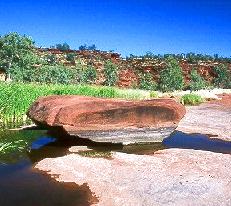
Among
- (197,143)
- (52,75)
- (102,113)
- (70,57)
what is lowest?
(197,143)

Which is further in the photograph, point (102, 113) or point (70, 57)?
point (70, 57)

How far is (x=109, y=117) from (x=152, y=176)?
442 centimetres

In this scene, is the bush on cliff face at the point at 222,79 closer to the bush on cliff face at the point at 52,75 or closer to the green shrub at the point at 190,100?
the bush on cliff face at the point at 52,75

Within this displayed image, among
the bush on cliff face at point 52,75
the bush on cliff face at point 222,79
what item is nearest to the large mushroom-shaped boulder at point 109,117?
the bush on cliff face at point 52,75

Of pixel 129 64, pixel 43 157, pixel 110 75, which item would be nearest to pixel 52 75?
pixel 110 75

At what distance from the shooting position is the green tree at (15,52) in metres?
58.8

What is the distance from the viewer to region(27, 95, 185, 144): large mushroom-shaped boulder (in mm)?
13630

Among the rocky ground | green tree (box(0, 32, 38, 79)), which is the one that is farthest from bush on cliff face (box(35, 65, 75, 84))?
the rocky ground

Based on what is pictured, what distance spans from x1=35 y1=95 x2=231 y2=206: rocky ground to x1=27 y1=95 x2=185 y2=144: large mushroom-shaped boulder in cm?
141

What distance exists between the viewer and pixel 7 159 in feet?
37.5

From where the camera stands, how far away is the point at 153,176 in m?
10.1

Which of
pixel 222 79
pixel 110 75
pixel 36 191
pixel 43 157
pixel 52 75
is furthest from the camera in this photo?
pixel 222 79

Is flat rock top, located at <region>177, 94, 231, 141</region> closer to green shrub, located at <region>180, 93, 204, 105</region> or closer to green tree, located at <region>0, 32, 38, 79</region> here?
green shrub, located at <region>180, 93, 204, 105</region>

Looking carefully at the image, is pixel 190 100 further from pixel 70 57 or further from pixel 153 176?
pixel 70 57
